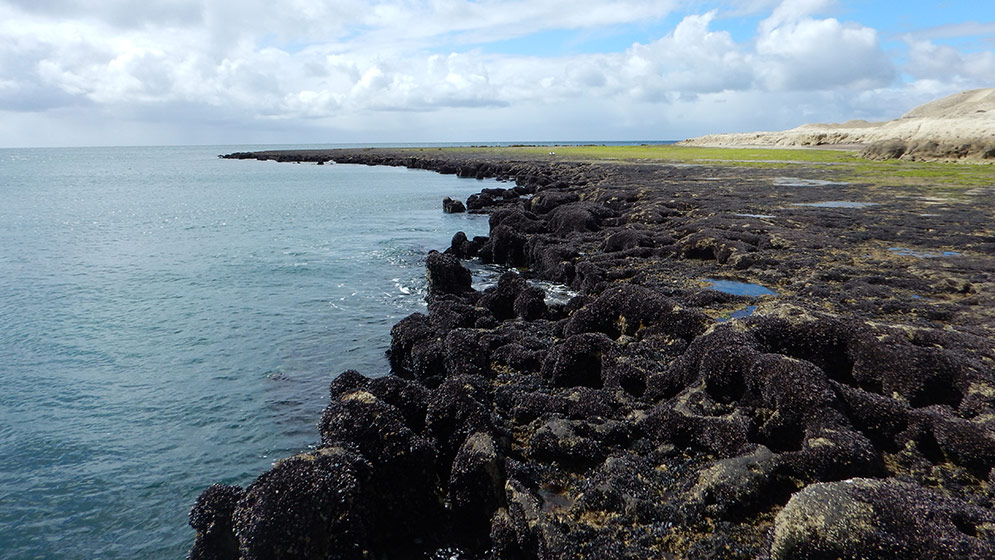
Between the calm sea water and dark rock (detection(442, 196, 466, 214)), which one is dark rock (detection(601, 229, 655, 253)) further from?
dark rock (detection(442, 196, 466, 214))

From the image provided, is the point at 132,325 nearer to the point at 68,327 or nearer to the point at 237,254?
the point at 68,327

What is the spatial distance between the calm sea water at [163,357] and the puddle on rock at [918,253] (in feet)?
51.5

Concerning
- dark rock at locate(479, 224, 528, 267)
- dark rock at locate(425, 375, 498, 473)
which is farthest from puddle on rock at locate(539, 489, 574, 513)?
dark rock at locate(479, 224, 528, 267)

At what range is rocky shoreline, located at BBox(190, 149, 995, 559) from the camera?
5.53 metres

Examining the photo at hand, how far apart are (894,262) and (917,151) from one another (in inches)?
2378

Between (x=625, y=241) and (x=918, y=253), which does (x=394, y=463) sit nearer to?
(x=625, y=241)

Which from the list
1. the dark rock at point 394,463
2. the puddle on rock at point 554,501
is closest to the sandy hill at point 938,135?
the puddle on rock at point 554,501

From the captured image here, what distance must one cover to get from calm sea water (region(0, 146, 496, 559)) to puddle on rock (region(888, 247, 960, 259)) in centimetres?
1570

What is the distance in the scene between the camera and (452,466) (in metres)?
7.19

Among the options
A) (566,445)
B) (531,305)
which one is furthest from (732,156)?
(566,445)

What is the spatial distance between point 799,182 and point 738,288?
30962 mm

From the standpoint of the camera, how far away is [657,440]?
7.42 m

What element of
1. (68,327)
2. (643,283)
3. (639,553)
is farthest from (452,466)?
(68,327)

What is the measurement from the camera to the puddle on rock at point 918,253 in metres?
16.5
